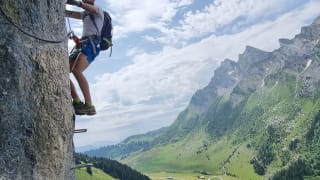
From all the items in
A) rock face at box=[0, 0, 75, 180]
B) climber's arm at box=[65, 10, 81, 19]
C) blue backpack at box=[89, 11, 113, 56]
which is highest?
climber's arm at box=[65, 10, 81, 19]

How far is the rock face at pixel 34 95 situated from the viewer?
10.1 metres

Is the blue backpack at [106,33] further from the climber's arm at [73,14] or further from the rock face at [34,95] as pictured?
the rock face at [34,95]

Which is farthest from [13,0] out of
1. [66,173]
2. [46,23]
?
[66,173]

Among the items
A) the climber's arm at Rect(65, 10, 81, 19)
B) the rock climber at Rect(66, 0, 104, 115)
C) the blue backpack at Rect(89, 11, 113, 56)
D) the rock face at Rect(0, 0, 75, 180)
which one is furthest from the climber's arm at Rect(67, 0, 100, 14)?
the rock face at Rect(0, 0, 75, 180)

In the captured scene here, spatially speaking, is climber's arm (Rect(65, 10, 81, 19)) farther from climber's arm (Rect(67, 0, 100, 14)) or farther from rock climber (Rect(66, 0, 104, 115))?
climber's arm (Rect(67, 0, 100, 14))

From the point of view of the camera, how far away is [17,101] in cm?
1030

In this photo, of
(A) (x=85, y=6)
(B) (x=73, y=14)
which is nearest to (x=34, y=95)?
(A) (x=85, y=6)

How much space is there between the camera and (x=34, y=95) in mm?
10766

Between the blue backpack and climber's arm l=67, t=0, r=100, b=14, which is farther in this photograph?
the blue backpack

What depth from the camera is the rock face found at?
10.1m

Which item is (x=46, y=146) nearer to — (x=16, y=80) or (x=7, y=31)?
(x=16, y=80)

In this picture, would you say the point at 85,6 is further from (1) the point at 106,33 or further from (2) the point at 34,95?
(2) the point at 34,95

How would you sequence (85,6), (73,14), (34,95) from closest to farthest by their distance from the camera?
(34,95) → (85,6) → (73,14)

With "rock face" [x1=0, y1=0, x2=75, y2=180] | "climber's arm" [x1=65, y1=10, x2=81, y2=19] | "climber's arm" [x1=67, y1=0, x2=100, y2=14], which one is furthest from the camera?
"climber's arm" [x1=65, y1=10, x2=81, y2=19]
